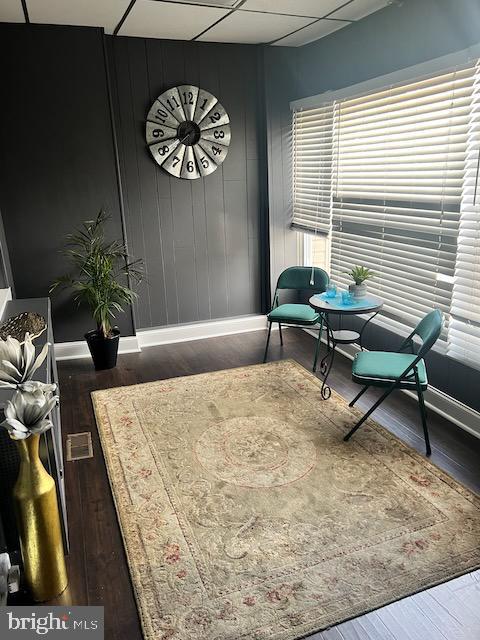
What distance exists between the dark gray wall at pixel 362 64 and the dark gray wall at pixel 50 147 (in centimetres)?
158

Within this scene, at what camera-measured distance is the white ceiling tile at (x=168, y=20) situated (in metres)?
3.52

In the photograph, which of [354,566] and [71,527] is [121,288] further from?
[354,566]

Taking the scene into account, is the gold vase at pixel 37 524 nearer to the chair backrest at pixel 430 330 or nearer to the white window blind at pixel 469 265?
the chair backrest at pixel 430 330

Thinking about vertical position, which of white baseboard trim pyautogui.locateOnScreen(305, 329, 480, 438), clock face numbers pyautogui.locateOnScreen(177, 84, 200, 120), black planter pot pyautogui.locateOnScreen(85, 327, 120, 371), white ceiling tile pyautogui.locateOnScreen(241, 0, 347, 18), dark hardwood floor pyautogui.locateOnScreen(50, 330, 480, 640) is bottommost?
dark hardwood floor pyautogui.locateOnScreen(50, 330, 480, 640)

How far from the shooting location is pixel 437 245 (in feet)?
10.9

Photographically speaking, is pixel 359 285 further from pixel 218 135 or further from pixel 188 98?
pixel 188 98

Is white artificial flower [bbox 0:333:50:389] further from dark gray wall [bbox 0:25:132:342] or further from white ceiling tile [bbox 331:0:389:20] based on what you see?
white ceiling tile [bbox 331:0:389:20]

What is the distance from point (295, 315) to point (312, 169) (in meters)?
1.45

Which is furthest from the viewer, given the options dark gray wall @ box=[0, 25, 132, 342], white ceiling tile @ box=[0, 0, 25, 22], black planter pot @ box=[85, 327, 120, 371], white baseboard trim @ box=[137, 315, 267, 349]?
white baseboard trim @ box=[137, 315, 267, 349]

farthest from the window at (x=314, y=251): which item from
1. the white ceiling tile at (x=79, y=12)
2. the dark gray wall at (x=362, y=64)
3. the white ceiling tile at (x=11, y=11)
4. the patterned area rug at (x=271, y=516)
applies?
the white ceiling tile at (x=11, y=11)

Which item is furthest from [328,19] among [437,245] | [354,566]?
[354,566]

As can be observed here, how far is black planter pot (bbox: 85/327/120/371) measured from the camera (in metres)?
4.30

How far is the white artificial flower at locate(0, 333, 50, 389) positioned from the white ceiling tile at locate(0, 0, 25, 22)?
2.62 m

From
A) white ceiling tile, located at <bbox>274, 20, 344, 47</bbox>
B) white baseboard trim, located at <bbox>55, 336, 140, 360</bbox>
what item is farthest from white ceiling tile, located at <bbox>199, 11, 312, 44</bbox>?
white baseboard trim, located at <bbox>55, 336, 140, 360</bbox>
